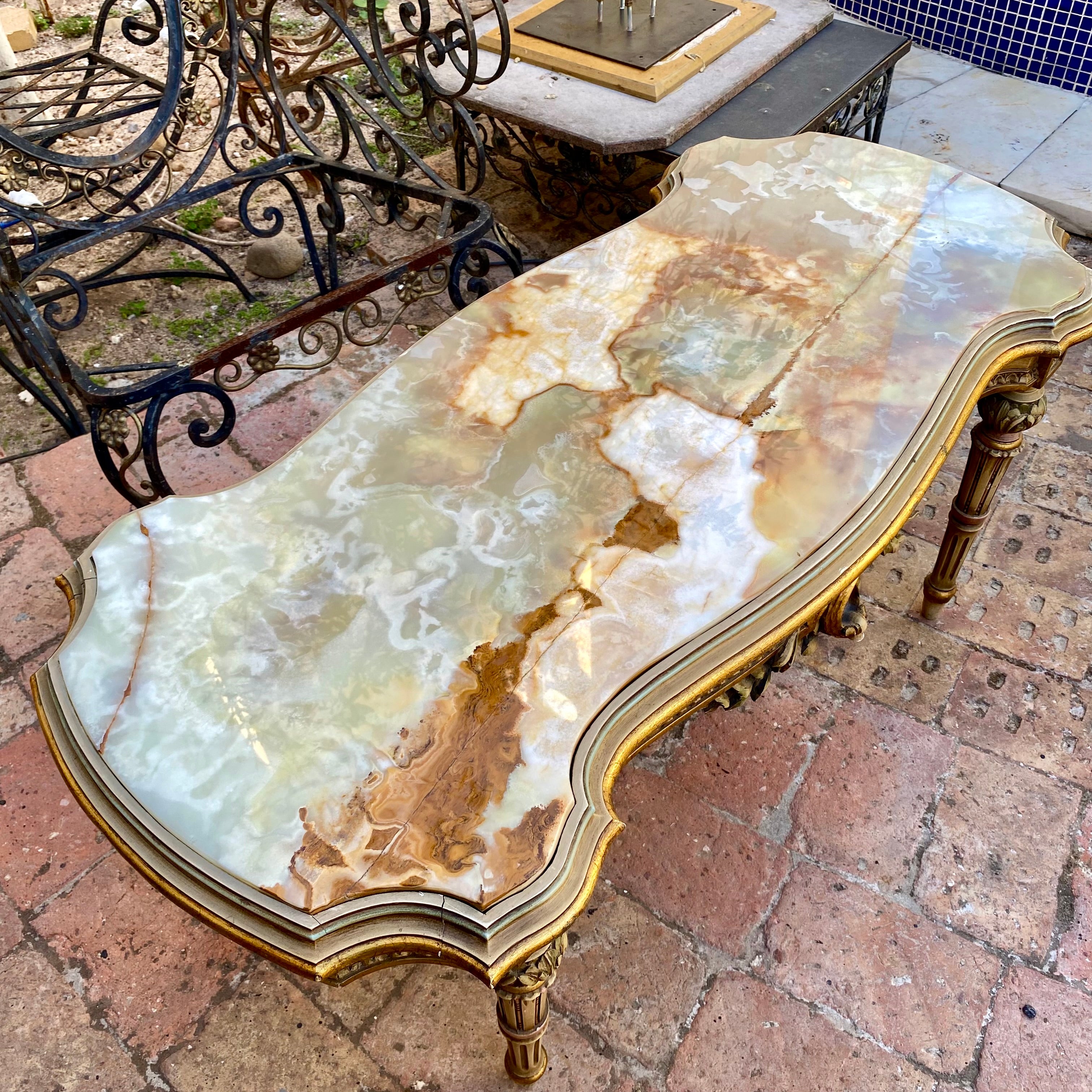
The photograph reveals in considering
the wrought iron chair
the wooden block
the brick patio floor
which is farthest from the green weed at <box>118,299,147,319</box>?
the wooden block

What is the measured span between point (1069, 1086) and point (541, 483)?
143 cm

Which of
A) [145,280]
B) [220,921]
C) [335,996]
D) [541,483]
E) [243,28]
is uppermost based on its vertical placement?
[243,28]

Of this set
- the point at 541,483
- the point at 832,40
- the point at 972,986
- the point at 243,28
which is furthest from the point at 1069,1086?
the point at 832,40

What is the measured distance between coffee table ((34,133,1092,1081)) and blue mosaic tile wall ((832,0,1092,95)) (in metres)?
1.68

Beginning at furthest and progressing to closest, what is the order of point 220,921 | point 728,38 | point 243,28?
point 728,38 < point 243,28 < point 220,921

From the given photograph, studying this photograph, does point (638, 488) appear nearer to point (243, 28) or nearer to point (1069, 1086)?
point (1069, 1086)

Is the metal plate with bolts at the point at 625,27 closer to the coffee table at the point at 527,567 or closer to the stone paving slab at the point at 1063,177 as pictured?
the stone paving slab at the point at 1063,177

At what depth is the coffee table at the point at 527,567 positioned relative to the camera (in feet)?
3.81

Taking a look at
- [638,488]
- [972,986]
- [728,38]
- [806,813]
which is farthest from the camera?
[728,38]

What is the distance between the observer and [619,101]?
3.12 metres

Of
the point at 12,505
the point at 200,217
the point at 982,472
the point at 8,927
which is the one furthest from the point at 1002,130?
the point at 8,927

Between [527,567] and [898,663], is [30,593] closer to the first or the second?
[527,567]

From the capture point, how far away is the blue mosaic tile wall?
124 inches

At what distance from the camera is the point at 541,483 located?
5.15ft
